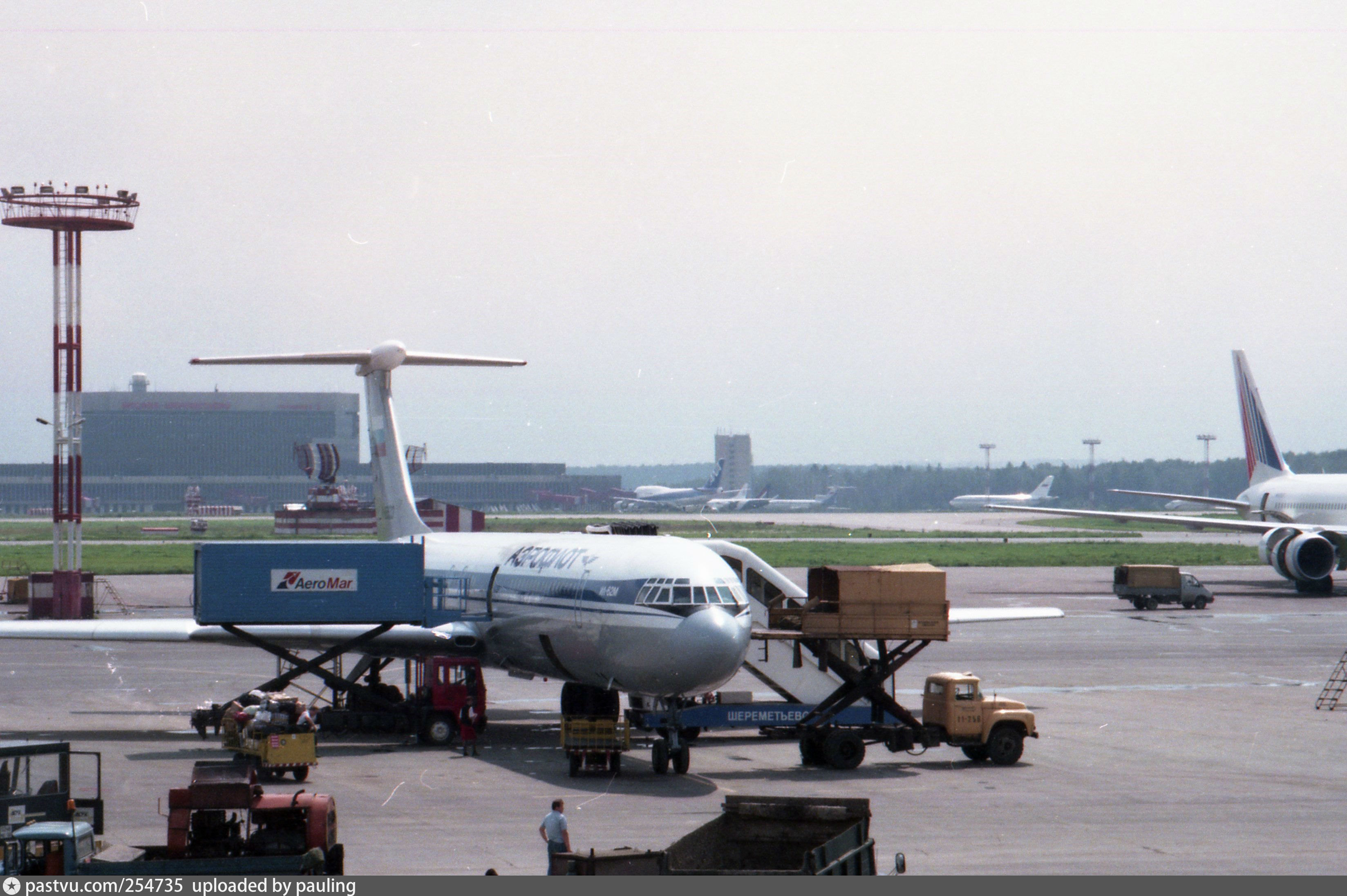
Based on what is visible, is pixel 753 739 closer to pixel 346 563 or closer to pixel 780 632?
pixel 780 632

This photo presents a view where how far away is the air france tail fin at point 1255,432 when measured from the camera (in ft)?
278

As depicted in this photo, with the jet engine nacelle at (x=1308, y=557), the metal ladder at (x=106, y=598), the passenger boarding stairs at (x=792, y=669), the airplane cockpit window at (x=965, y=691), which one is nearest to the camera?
the airplane cockpit window at (x=965, y=691)

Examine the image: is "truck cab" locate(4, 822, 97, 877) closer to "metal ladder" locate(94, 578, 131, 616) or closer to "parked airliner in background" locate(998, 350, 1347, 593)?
"metal ladder" locate(94, 578, 131, 616)

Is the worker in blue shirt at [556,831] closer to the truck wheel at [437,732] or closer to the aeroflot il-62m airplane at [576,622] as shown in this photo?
the aeroflot il-62m airplane at [576,622]

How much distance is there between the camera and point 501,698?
44594 millimetres

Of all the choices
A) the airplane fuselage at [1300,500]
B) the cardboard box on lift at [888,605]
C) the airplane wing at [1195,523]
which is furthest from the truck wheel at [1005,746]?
the airplane fuselage at [1300,500]

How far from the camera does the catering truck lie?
7188cm

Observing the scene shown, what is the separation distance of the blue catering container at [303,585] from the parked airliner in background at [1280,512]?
43.0m

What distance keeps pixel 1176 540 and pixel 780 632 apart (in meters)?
134

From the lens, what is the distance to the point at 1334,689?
144ft

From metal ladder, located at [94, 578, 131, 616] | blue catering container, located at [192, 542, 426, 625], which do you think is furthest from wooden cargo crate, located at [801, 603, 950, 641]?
metal ladder, located at [94, 578, 131, 616]

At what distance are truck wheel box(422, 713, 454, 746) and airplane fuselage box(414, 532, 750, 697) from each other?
2317 mm

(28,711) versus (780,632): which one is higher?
(780,632)

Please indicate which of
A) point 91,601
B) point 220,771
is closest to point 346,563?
point 220,771
